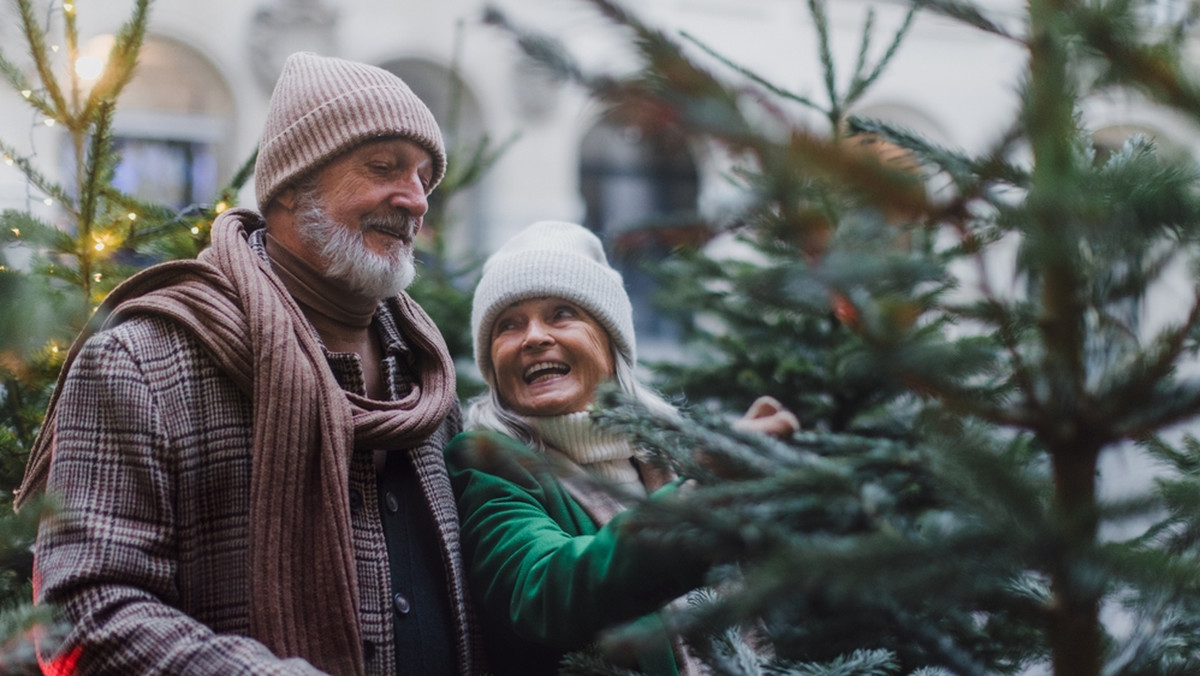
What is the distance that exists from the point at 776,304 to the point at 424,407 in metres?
1.16

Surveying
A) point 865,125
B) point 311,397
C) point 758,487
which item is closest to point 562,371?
point 311,397

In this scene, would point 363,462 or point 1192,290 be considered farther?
point 363,462

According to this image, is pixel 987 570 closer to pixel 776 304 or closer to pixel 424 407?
pixel 776 304

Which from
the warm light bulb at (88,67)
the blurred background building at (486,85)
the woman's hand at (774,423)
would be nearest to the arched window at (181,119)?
the blurred background building at (486,85)

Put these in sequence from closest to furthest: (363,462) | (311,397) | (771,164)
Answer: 1. (771,164)
2. (311,397)
3. (363,462)

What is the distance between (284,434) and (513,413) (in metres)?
0.58

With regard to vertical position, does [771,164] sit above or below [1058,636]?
above

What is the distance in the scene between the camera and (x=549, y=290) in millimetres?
2262

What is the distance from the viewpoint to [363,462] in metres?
1.89

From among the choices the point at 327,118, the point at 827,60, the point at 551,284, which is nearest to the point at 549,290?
the point at 551,284

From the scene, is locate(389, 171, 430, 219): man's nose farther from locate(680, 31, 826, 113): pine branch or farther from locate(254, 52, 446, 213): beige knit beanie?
locate(680, 31, 826, 113): pine branch

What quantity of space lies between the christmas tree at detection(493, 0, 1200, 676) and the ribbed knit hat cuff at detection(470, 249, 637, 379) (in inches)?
50.4

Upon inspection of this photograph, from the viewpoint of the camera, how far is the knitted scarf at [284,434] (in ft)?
5.53

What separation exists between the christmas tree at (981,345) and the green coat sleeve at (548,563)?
1.28ft
